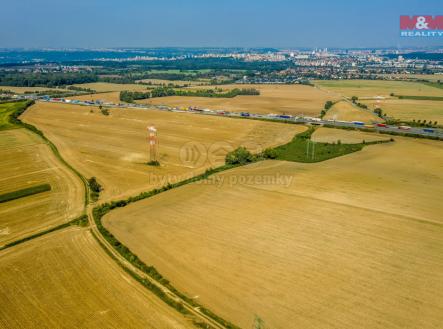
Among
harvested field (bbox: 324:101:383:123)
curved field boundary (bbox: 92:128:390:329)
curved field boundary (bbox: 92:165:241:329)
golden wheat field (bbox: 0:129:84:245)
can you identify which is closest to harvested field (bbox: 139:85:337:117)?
harvested field (bbox: 324:101:383:123)

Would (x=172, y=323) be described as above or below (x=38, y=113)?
below

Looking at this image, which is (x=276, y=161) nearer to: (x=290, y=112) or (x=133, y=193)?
(x=133, y=193)

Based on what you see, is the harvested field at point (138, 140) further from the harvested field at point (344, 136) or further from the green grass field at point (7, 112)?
the harvested field at point (344, 136)

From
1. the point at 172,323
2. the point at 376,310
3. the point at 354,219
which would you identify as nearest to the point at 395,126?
the point at 354,219

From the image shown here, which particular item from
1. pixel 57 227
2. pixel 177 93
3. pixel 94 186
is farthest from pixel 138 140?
pixel 177 93

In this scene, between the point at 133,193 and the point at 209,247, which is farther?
the point at 133,193

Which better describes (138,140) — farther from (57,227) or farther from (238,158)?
(57,227)
